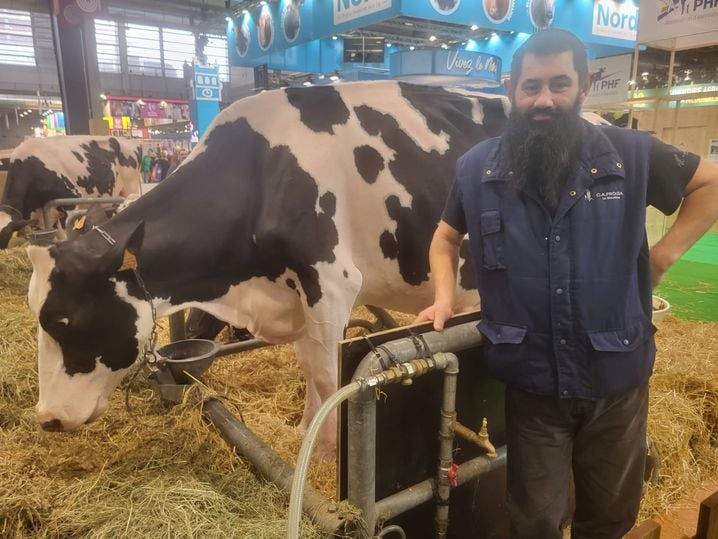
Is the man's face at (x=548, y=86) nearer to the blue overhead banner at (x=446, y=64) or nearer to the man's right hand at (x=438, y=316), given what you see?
the man's right hand at (x=438, y=316)

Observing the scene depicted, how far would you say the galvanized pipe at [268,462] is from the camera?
156cm

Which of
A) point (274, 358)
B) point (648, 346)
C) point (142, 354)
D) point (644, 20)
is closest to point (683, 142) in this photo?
point (644, 20)

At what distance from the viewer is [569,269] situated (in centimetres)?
156

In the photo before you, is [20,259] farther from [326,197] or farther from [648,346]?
[648,346]

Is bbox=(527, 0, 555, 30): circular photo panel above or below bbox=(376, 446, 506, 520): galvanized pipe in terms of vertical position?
above

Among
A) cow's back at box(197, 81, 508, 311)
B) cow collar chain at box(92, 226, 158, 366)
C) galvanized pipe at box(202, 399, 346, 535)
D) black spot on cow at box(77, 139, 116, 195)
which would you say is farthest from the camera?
black spot on cow at box(77, 139, 116, 195)

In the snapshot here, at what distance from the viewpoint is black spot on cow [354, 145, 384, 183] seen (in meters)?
2.81

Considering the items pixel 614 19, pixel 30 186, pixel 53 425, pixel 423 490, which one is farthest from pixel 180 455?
pixel 614 19

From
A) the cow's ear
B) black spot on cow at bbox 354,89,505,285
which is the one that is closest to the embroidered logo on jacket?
black spot on cow at bbox 354,89,505,285

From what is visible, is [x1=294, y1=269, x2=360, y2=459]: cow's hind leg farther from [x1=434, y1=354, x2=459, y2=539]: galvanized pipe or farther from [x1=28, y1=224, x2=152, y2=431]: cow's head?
[x1=434, y1=354, x2=459, y2=539]: galvanized pipe

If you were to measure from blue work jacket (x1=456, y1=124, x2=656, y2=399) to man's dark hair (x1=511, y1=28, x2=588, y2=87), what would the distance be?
7.5 inches

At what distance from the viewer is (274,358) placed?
4191 millimetres

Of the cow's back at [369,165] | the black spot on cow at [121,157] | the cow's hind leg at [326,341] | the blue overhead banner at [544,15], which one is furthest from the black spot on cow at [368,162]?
the black spot on cow at [121,157]

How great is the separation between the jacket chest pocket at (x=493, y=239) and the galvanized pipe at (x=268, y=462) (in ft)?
2.81
